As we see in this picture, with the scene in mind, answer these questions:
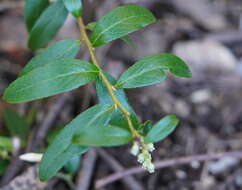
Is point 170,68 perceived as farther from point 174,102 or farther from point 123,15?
point 174,102

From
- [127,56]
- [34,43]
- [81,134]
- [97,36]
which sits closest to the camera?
[81,134]

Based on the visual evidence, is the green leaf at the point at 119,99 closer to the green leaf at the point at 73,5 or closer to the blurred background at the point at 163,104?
the green leaf at the point at 73,5

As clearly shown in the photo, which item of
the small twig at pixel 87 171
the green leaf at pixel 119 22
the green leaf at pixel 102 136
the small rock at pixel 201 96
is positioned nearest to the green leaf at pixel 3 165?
the small twig at pixel 87 171

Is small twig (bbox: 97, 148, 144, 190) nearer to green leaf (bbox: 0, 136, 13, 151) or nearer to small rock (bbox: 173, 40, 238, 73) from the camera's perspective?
green leaf (bbox: 0, 136, 13, 151)

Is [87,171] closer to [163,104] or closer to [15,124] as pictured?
[15,124]

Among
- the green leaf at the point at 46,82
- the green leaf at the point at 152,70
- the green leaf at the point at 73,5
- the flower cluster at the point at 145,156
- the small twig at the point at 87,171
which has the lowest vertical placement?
the small twig at the point at 87,171

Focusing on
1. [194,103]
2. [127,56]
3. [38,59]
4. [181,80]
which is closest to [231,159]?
[194,103]

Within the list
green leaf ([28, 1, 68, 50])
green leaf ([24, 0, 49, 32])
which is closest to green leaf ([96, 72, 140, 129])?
green leaf ([28, 1, 68, 50])
